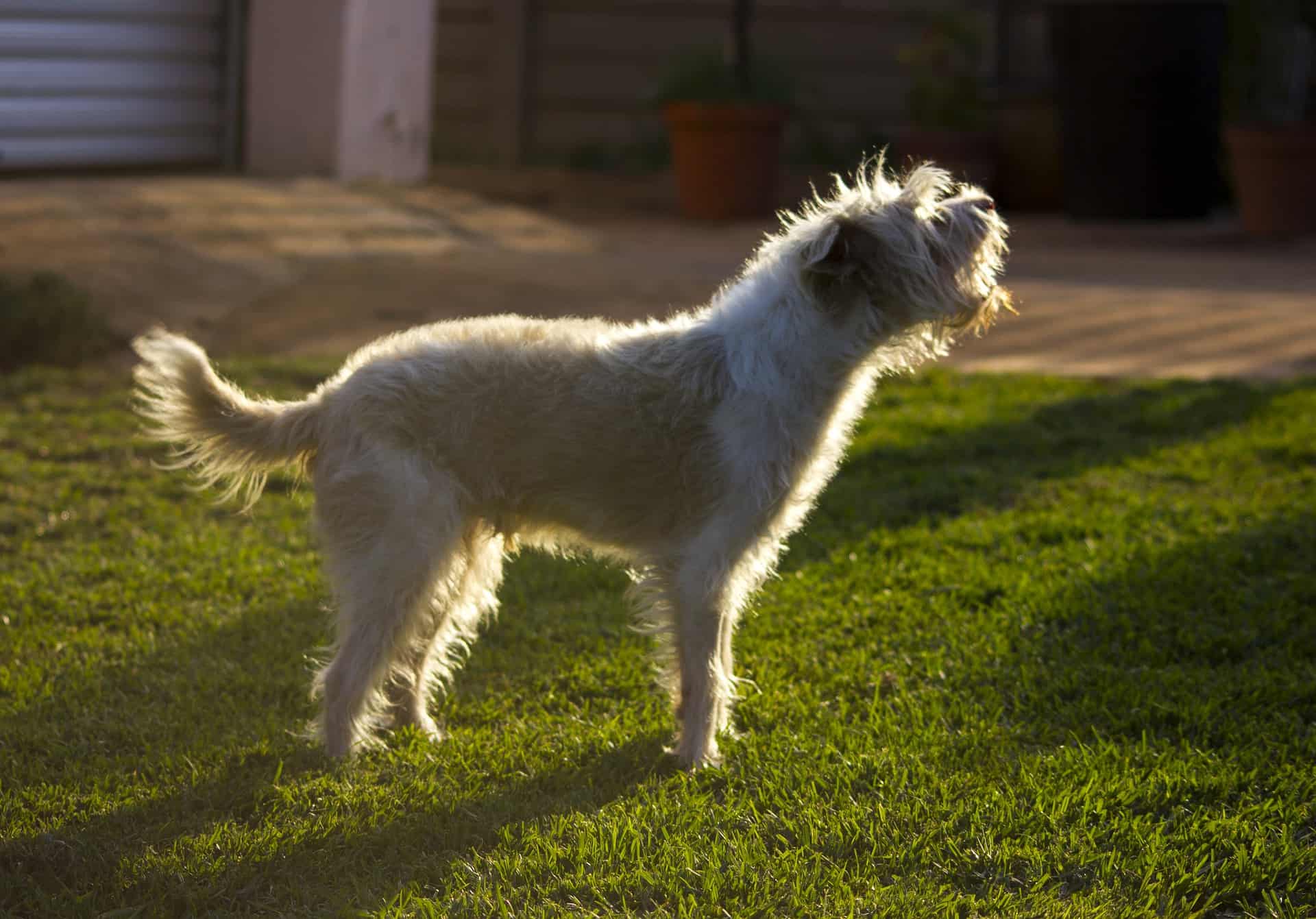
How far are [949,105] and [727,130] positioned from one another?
2.71 meters

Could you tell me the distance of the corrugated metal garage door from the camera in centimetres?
1126

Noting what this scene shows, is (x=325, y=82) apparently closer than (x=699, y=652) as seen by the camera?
No

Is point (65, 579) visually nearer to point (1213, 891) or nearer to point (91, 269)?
point (1213, 891)

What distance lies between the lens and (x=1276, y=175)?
508 inches

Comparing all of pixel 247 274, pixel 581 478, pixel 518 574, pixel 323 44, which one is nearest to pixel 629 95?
pixel 323 44

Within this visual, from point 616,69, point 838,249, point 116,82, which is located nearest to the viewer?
point 838,249

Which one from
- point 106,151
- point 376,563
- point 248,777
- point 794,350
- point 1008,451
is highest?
point 106,151

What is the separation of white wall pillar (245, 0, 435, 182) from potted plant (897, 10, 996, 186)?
519 centimetres

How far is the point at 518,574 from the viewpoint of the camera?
17.5 ft

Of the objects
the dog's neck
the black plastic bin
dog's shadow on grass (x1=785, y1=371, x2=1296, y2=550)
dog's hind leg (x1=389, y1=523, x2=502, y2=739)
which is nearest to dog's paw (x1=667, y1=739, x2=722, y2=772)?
dog's hind leg (x1=389, y1=523, x2=502, y2=739)

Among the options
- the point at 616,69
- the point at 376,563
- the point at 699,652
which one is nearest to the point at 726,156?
the point at 616,69

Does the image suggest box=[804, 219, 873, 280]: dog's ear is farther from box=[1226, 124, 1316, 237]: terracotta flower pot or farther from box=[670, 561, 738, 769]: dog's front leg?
box=[1226, 124, 1316, 237]: terracotta flower pot

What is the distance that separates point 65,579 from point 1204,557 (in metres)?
3.94

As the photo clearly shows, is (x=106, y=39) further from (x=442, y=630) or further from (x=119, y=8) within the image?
(x=442, y=630)
